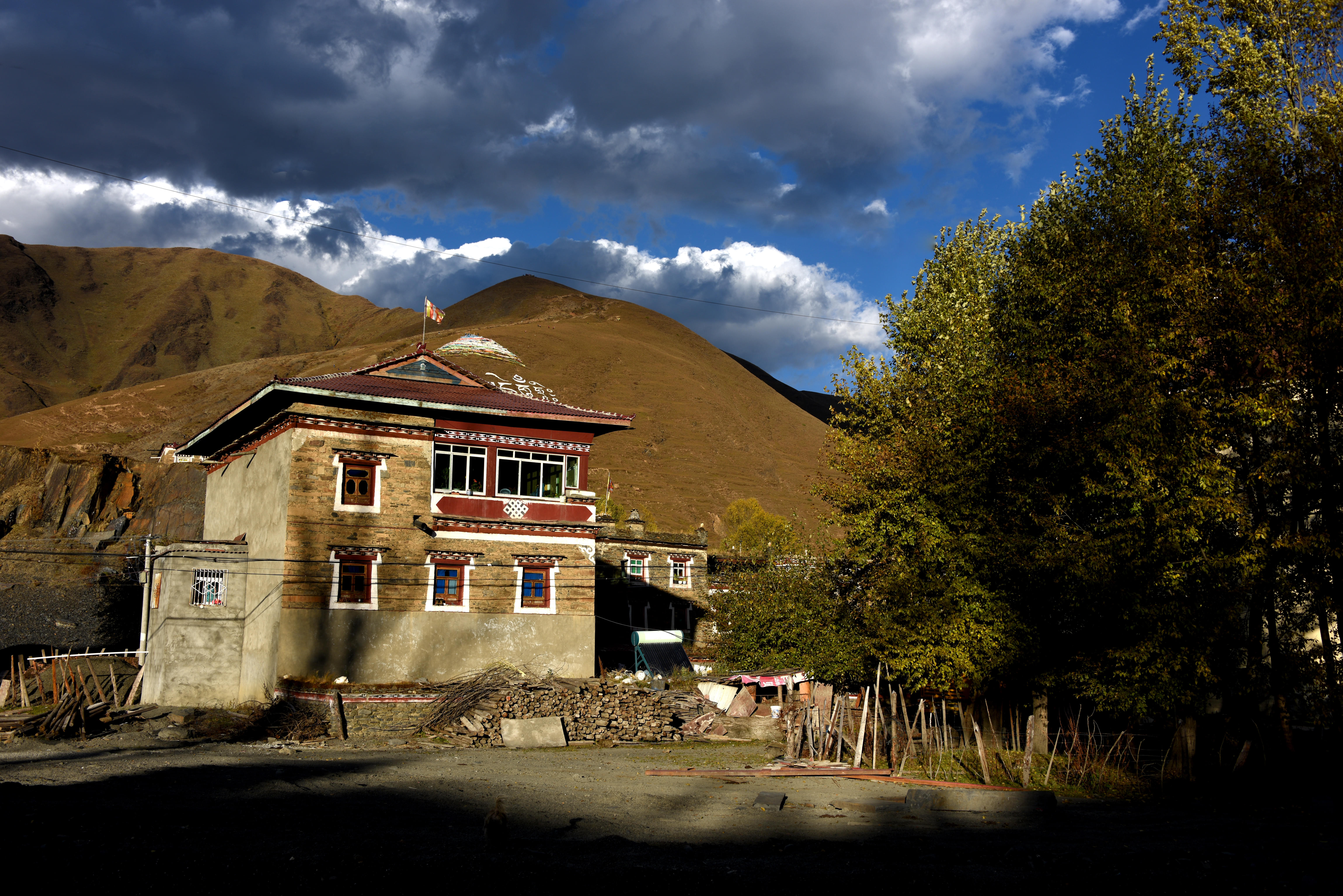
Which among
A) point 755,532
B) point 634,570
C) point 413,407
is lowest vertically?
point 634,570

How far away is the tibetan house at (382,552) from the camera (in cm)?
2989

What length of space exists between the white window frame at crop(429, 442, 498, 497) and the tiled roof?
1.50 m

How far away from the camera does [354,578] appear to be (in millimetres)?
30359

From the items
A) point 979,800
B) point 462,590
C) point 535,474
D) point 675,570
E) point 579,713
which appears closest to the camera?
point 979,800

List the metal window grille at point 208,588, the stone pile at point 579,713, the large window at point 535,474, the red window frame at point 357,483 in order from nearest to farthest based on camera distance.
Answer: the stone pile at point 579,713, the red window frame at point 357,483, the metal window grille at point 208,588, the large window at point 535,474

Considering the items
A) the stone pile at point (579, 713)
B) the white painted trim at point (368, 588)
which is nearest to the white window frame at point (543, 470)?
the white painted trim at point (368, 588)

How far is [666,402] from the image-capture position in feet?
498

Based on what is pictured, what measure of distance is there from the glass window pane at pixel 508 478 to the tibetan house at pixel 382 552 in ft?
0.21


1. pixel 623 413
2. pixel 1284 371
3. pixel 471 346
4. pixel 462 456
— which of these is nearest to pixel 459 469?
pixel 462 456

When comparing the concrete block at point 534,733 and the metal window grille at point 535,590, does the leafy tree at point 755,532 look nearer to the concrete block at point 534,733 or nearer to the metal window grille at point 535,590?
the metal window grille at point 535,590

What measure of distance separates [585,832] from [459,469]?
19848 mm

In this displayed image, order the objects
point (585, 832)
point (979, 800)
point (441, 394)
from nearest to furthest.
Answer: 1. point (585, 832)
2. point (979, 800)
3. point (441, 394)

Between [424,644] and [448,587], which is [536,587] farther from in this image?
[424,644]

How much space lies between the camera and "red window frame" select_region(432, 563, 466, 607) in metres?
31.5
